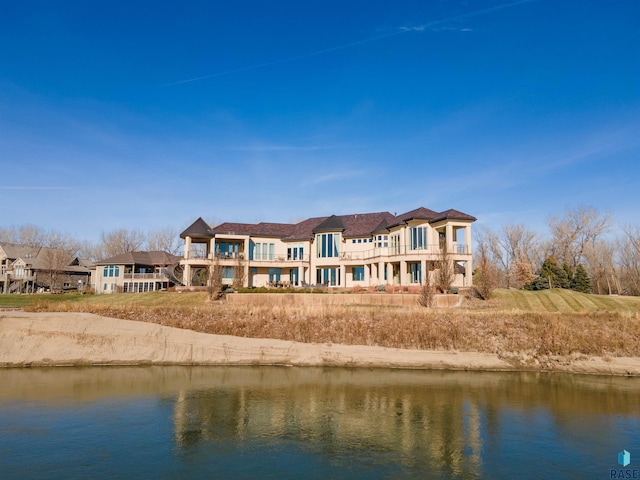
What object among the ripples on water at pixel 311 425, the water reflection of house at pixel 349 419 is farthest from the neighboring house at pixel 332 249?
the water reflection of house at pixel 349 419

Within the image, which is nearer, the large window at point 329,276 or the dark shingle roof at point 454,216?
the dark shingle roof at point 454,216

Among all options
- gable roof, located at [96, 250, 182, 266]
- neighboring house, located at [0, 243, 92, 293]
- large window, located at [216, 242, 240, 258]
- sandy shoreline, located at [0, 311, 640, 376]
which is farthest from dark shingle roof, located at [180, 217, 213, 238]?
neighboring house, located at [0, 243, 92, 293]

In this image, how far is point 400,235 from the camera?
40312mm

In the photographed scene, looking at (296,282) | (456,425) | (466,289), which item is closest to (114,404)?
(456,425)

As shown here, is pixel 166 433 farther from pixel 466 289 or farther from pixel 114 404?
pixel 466 289

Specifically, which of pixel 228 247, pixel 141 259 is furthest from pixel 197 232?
pixel 141 259

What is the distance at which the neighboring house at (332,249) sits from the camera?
3872 cm

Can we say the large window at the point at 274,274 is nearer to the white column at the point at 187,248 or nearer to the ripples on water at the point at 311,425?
the white column at the point at 187,248

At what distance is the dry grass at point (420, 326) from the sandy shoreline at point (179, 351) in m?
0.74

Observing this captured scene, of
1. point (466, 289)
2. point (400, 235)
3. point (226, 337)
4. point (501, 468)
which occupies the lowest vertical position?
point (501, 468)

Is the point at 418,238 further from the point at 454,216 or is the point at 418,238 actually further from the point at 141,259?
the point at 141,259

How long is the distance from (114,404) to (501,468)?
1386 centimetres

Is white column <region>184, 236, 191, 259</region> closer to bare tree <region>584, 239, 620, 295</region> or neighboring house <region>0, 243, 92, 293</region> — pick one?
neighboring house <region>0, 243, 92, 293</region>

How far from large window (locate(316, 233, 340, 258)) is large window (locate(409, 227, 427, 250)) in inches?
367
